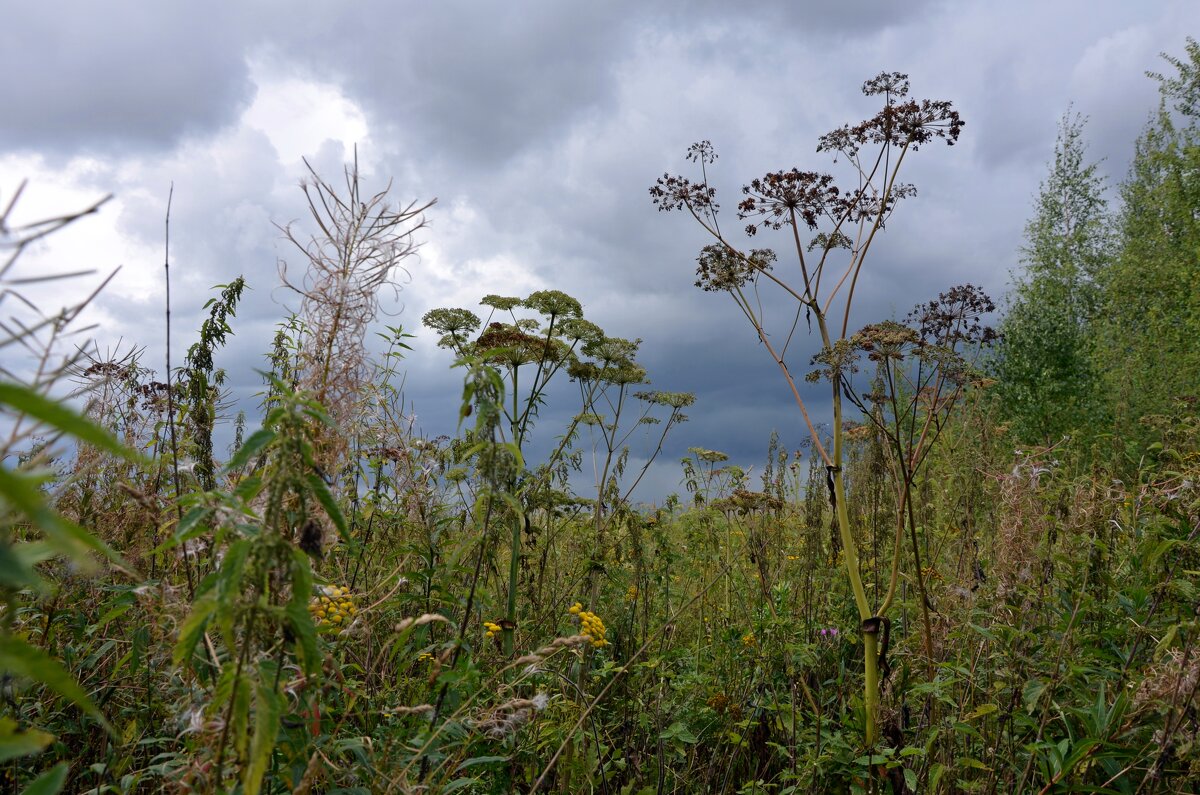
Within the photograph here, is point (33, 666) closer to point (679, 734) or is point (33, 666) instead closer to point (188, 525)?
point (188, 525)

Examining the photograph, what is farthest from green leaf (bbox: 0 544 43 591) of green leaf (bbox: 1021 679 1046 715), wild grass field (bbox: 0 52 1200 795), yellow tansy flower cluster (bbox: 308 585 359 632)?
green leaf (bbox: 1021 679 1046 715)

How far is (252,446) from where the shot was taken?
1.54 meters

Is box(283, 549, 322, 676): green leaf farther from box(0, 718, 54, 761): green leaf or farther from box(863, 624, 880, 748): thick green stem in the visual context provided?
box(863, 624, 880, 748): thick green stem

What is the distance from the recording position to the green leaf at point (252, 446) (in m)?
1.50

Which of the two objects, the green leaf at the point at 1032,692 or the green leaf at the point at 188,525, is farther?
the green leaf at the point at 1032,692

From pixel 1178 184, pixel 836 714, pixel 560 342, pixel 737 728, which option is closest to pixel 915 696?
pixel 836 714

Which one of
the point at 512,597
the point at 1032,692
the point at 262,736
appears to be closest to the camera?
the point at 262,736

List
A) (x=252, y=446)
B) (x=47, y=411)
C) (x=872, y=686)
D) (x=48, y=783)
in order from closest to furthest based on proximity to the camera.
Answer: (x=47, y=411)
(x=48, y=783)
(x=252, y=446)
(x=872, y=686)

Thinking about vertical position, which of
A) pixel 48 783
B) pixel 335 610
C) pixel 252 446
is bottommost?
pixel 48 783

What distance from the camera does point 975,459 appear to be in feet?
17.4

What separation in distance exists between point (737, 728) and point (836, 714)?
1.75 ft

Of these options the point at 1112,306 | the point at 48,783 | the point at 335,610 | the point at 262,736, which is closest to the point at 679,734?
the point at 335,610

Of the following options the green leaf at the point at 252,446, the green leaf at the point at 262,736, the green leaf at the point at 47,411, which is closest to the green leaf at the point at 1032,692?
the green leaf at the point at 262,736

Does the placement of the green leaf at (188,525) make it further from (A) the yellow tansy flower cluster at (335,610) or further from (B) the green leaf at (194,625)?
(A) the yellow tansy flower cluster at (335,610)
